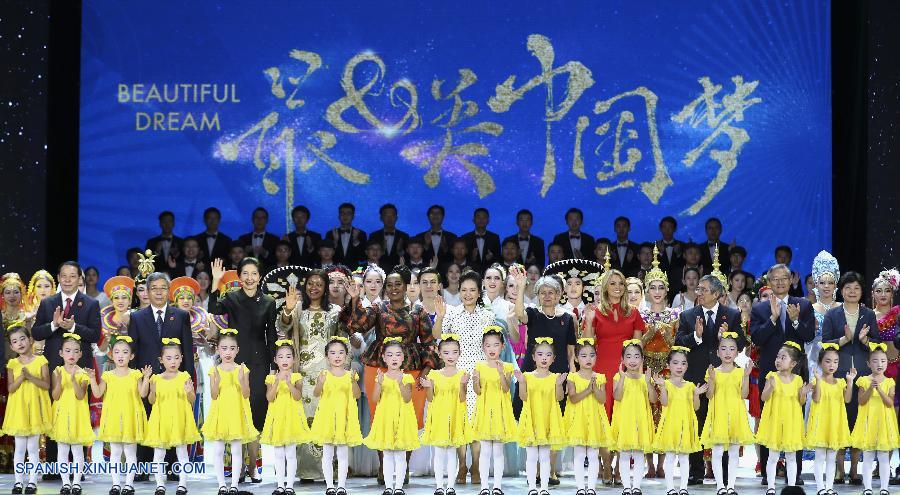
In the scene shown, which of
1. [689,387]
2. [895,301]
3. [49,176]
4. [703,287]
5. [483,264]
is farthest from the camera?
[49,176]

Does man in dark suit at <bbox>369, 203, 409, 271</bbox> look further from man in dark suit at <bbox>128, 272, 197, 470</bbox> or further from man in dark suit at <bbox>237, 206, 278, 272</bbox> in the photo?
man in dark suit at <bbox>128, 272, 197, 470</bbox>

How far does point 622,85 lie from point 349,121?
7.73 feet

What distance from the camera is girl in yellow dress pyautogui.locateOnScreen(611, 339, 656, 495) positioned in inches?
312

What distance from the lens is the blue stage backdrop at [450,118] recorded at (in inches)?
481

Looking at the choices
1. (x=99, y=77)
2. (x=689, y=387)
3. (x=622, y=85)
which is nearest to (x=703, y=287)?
(x=689, y=387)

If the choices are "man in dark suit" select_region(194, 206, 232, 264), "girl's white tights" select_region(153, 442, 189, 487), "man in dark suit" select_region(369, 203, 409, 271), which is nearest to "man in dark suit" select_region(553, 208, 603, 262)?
"man in dark suit" select_region(369, 203, 409, 271)

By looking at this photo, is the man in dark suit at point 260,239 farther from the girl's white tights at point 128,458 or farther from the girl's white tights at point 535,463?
the girl's white tights at point 535,463

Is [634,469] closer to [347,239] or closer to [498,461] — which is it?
[498,461]

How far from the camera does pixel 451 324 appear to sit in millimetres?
8516

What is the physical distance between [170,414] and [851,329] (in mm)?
3983

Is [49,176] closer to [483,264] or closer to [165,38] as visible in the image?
[165,38]

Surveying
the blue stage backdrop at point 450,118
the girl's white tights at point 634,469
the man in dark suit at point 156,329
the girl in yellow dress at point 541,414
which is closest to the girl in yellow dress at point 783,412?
the girl's white tights at point 634,469

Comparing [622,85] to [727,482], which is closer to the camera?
[727,482]

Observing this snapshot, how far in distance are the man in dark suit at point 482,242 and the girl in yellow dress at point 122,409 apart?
13.4 feet
